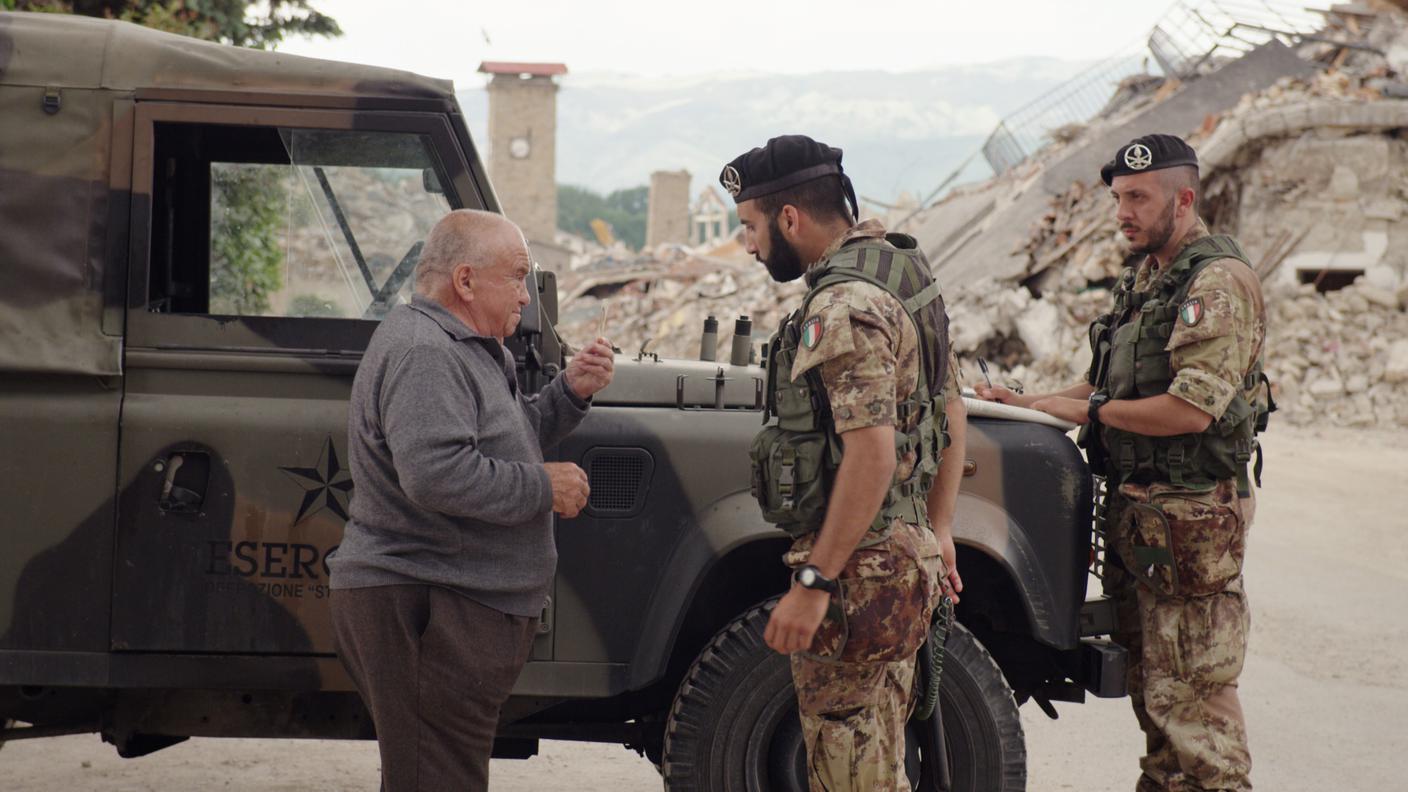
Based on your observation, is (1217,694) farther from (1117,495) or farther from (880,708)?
(880,708)

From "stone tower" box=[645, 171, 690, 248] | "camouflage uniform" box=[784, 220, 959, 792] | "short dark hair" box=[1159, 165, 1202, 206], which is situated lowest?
"camouflage uniform" box=[784, 220, 959, 792]

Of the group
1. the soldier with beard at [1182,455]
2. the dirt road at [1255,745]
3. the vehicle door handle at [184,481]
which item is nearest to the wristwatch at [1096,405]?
the soldier with beard at [1182,455]

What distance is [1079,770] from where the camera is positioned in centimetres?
488

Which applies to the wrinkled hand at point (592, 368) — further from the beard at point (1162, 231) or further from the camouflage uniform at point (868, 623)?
the beard at point (1162, 231)

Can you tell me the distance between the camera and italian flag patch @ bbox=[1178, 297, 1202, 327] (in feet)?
11.7

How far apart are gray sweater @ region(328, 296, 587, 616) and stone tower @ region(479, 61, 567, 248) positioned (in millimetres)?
43680

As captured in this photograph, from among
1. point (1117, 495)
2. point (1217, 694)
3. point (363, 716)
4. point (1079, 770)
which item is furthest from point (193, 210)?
point (1079, 770)

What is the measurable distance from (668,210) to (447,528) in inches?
1636

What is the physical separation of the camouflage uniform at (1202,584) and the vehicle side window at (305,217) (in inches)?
77.4

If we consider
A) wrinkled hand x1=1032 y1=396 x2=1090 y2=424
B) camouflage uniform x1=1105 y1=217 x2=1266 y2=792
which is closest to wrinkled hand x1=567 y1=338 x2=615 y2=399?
wrinkled hand x1=1032 y1=396 x2=1090 y2=424

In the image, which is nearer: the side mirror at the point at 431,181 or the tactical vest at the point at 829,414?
the tactical vest at the point at 829,414

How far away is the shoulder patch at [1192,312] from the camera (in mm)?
3564

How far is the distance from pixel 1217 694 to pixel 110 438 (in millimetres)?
2854

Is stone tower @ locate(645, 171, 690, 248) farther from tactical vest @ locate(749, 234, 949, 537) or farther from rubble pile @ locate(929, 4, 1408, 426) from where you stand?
tactical vest @ locate(749, 234, 949, 537)
